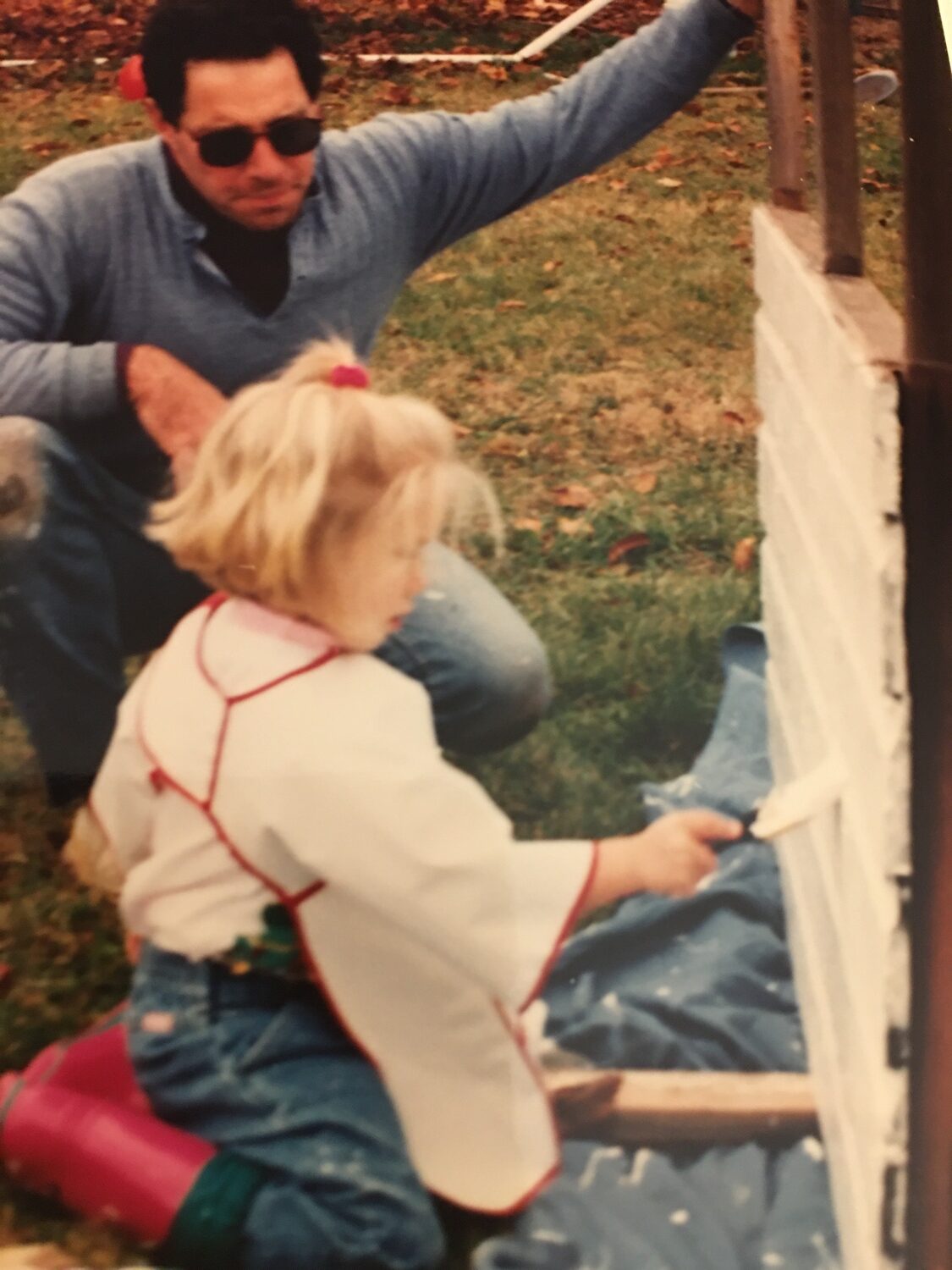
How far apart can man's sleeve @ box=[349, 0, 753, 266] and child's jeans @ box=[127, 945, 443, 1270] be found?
63 centimetres

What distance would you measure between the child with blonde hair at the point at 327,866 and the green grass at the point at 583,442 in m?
0.05

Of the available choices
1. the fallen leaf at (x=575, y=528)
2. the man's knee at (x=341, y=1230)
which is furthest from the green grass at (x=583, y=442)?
the man's knee at (x=341, y=1230)

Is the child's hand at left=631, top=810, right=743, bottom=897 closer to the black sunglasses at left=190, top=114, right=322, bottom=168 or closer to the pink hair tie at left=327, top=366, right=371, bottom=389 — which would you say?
the pink hair tie at left=327, top=366, right=371, bottom=389

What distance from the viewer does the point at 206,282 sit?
3.70 feet

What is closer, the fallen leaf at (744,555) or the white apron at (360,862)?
the white apron at (360,862)

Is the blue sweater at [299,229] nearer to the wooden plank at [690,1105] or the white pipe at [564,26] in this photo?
the white pipe at [564,26]

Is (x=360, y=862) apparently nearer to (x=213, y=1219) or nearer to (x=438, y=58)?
(x=213, y=1219)

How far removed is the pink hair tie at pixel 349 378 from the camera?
3.69ft

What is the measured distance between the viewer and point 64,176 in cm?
114

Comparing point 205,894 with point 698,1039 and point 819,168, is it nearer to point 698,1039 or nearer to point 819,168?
point 698,1039

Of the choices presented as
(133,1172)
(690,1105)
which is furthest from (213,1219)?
(690,1105)

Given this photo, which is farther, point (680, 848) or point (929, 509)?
point (680, 848)

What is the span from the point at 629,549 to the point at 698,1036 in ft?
1.38

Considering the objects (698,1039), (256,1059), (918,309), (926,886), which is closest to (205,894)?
(256,1059)
